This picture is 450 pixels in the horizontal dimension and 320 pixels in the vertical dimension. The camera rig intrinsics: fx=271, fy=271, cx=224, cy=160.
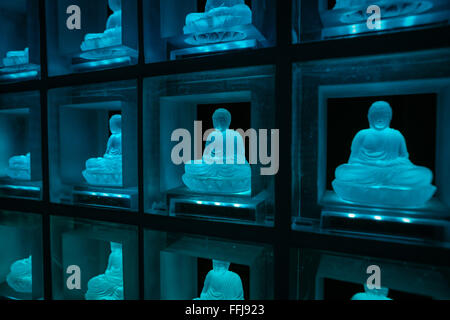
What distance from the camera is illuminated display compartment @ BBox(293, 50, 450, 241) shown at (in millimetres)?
817

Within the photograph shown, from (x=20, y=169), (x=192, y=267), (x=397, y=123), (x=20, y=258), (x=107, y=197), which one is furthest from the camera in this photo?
(x=20, y=258)

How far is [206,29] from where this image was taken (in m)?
1.03

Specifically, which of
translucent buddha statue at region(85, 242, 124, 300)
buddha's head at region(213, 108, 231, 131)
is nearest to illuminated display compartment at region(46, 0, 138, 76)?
buddha's head at region(213, 108, 231, 131)

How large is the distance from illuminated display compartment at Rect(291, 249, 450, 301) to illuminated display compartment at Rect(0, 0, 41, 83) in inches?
58.8

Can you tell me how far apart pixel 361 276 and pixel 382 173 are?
36 cm

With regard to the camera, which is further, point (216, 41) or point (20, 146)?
point (20, 146)

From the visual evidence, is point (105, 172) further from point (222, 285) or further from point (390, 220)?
point (390, 220)

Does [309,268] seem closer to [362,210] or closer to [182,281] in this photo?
[362,210]

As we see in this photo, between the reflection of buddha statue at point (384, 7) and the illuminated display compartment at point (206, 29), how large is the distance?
9.5 inches

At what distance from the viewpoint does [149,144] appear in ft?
3.63

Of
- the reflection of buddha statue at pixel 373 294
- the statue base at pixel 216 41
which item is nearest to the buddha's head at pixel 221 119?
the statue base at pixel 216 41

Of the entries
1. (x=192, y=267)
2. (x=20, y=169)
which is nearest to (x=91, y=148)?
(x=20, y=169)

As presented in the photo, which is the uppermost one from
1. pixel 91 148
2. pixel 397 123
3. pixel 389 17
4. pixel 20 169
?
pixel 389 17

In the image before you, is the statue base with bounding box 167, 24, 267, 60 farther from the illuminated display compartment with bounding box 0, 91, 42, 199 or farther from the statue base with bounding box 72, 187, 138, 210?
the illuminated display compartment with bounding box 0, 91, 42, 199
